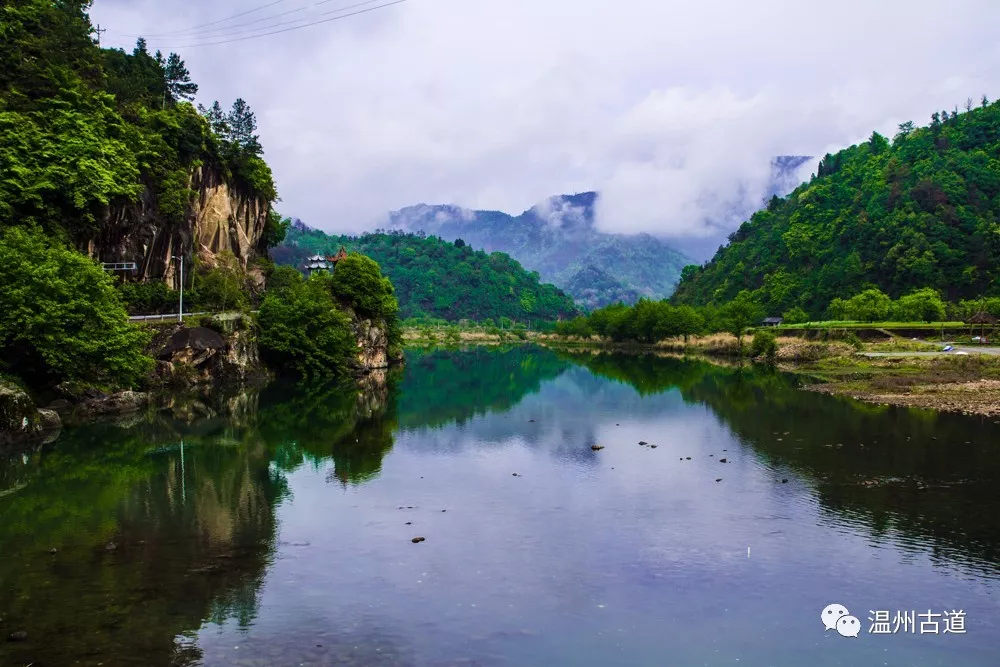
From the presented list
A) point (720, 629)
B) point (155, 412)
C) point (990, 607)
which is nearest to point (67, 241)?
point (155, 412)

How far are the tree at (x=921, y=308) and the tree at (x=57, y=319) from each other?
339 feet

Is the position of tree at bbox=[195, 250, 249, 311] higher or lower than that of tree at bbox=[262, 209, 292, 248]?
lower

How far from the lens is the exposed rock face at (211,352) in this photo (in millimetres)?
58781

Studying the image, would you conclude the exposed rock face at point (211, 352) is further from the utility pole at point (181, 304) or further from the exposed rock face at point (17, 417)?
the exposed rock face at point (17, 417)

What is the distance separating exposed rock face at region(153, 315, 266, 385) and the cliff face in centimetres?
889

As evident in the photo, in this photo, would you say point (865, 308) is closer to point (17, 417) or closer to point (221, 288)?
point (221, 288)

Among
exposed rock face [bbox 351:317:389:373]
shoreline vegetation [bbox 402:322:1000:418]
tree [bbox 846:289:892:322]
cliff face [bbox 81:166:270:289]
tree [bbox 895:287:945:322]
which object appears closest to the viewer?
shoreline vegetation [bbox 402:322:1000:418]

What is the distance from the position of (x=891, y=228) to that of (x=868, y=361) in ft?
232

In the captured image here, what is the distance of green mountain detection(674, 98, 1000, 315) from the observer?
122750 millimetres

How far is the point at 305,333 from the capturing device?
72625mm

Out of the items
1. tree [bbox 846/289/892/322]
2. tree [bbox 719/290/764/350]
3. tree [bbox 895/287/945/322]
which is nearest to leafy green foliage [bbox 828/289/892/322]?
tree [bbox 846/289/892/322]

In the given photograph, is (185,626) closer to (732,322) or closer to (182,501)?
(182,501)

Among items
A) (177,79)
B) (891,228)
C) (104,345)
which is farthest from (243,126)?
(891,228)

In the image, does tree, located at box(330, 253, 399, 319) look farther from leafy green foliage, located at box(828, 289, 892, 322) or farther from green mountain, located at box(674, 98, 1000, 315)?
green mountain, located at box(674, 98, 1000, 315)
